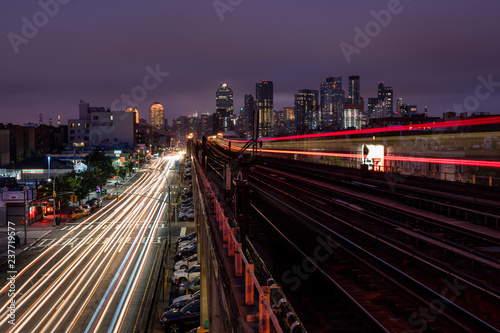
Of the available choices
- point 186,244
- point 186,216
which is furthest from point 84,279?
point 186,216

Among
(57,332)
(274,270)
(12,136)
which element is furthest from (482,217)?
(12,136)

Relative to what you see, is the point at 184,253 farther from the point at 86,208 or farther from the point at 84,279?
the point at 86,208

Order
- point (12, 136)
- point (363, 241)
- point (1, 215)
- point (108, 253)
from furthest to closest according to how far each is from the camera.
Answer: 1. point (12, 136)
2. point (1, 215)
3. point (108, 253)
4. point (363, 241)

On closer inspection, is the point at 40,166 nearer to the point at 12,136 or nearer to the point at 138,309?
the point at 138,309

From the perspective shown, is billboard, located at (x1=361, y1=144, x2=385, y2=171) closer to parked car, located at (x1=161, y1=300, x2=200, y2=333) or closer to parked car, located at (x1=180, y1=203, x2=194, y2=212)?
parked car, located at (x1=161, y1=300, x2=200, y2=333)

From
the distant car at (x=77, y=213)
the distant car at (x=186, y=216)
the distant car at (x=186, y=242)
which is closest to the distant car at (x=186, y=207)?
the distant car at (x=186, y=216)

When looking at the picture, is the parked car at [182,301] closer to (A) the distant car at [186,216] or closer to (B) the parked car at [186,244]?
(B) the parked car at [186,244]
